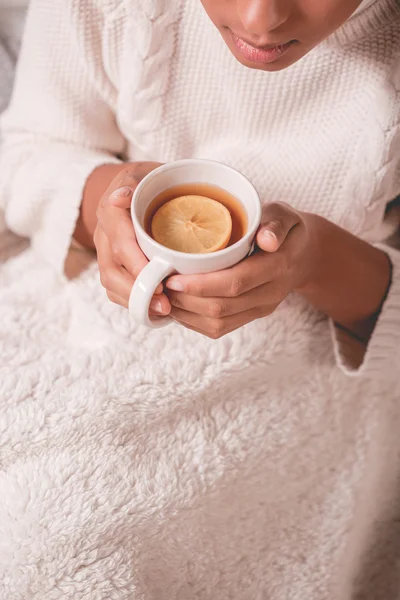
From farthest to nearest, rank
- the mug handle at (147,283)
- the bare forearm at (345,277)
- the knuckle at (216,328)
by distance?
1. the bare forearm at (345,277)
2. the knuckle at (216,328)
3. the mug handle at (147,283)

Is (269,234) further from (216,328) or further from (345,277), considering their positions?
(345,277)

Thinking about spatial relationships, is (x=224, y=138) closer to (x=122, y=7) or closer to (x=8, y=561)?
(x=122, y=7)

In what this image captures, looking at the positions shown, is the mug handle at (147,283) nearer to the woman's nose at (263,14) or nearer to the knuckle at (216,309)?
the knuckle at (216,309)

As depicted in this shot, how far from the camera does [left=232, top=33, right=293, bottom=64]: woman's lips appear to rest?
562 millimetres

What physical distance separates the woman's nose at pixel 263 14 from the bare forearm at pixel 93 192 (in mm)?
323

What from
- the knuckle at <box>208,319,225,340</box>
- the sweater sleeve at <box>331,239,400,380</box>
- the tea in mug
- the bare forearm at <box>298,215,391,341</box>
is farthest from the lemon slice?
the sweater sleeve at <box>331,239,400,380</box>

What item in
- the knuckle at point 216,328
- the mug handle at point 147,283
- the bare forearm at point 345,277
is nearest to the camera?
the mug handle at point 147,283

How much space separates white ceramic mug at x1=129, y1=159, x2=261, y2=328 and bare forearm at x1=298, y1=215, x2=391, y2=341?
185 millimetres

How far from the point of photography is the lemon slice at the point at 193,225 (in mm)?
513

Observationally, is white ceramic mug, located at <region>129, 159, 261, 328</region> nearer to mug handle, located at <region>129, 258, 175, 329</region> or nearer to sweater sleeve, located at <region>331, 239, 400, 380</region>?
mug handle, located at <region>129, 258, 175, 329</region>

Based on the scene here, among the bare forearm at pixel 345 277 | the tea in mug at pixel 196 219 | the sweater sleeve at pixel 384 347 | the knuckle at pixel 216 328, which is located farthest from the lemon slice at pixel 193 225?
the sweater sleeve at pixel 384 347

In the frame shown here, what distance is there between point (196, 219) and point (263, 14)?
0.18 m

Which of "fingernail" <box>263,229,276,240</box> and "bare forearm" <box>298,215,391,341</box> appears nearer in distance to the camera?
"fingernail" <box>263,229,276,240</box>

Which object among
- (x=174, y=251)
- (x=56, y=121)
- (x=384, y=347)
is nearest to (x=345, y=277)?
(x=384, y=347)
